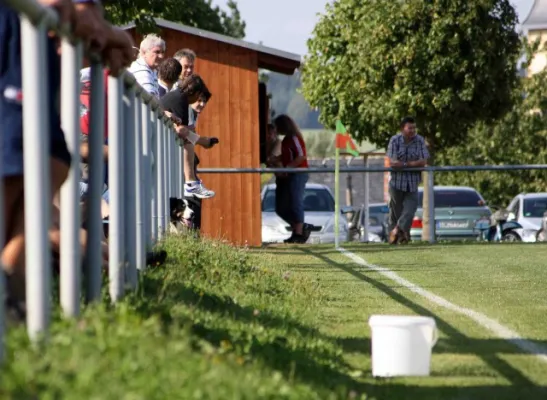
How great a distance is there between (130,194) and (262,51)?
49.7 feet

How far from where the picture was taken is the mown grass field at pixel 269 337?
398cm

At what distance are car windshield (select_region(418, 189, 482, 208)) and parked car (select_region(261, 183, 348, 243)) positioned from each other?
3789 mm

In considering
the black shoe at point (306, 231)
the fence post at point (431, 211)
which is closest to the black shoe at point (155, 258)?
the fence post at point (431, 211)

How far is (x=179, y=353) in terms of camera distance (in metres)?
4.33

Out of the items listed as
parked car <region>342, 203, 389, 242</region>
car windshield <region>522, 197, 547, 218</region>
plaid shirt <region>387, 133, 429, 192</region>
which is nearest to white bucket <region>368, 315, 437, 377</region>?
plaid shirt <region>387, 133, 429, 192</region>

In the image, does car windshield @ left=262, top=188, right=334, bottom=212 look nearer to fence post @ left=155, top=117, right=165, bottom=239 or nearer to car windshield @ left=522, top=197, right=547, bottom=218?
car windshield @ left=522, top=197, right=547, bottom=218

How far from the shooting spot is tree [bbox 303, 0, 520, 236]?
109 feet

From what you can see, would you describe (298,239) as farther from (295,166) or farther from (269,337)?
(269,337)

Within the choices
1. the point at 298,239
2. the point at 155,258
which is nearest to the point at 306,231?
the point at 298,239

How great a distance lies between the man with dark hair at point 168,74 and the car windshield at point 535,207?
72.8 feet

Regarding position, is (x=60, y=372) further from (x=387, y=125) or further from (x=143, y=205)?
(x=387, y=125)

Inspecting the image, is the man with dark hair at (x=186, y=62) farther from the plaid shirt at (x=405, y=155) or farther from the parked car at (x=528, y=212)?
the parked car at (x=528, y=212)

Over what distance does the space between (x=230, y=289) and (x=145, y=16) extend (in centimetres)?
1018

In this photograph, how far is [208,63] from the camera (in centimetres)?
2222
